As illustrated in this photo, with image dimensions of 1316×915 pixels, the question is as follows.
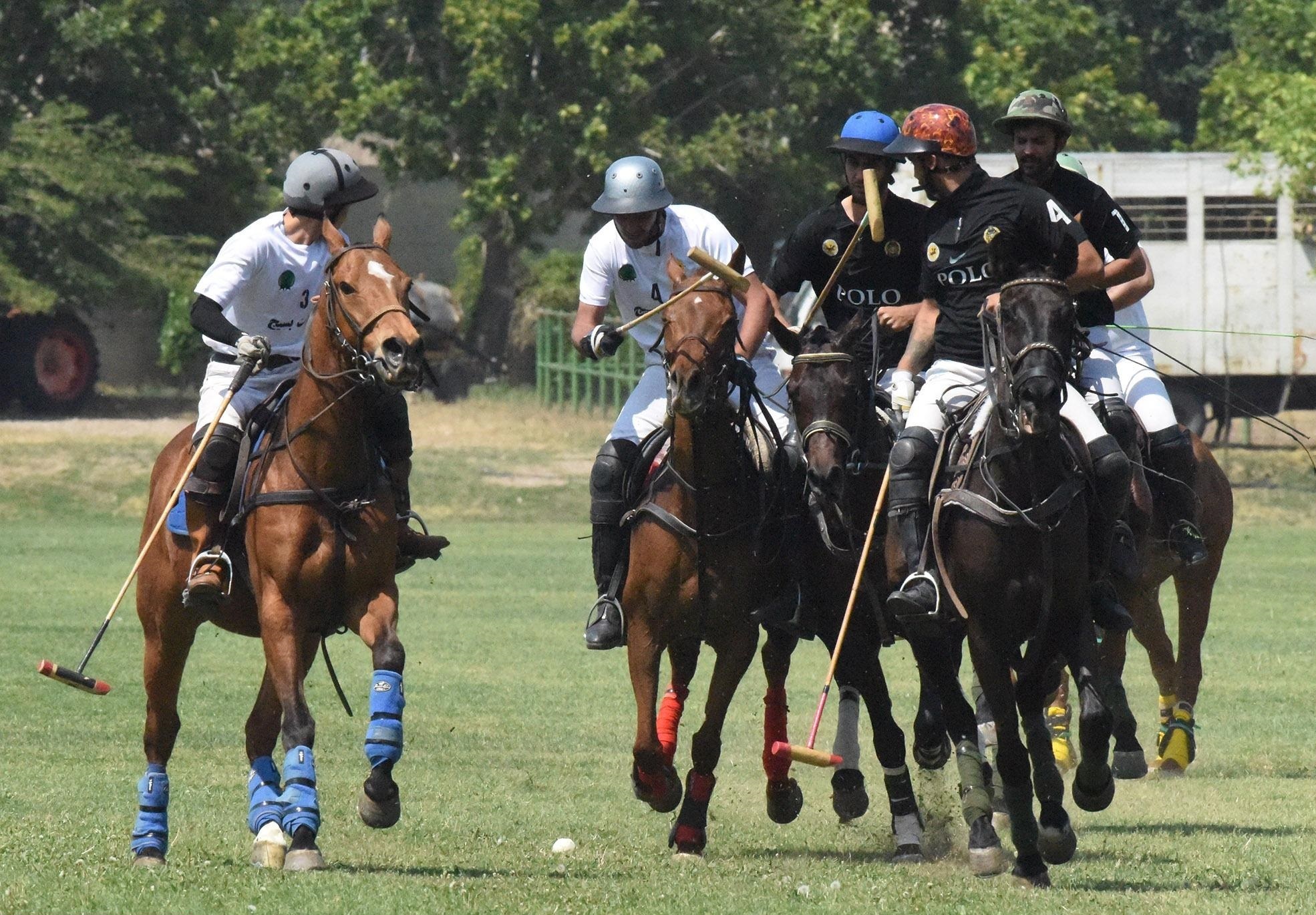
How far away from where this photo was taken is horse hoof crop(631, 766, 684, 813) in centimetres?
995

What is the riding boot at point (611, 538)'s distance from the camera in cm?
1020

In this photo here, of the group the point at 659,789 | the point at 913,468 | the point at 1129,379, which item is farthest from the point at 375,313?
the point at 1129,379

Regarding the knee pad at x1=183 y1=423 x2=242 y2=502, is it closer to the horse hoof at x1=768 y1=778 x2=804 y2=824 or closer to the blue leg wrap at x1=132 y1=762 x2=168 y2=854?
the blue leg wrap at x1=132 y1=762 x2=168 y2=854

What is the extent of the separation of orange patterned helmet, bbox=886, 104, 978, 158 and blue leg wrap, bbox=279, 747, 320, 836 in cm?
376

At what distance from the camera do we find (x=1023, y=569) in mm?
8961

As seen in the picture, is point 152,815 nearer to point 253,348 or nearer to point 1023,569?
point 253,348

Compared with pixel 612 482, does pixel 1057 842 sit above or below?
below

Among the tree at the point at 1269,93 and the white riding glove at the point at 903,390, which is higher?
the tree at the point at 1269,93

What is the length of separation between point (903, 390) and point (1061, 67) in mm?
33555

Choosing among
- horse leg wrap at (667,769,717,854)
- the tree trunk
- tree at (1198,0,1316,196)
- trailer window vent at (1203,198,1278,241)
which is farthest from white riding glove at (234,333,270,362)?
the tree trunk

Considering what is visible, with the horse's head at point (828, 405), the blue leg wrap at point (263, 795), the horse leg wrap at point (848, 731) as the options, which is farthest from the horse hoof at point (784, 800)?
the blue leg wrap at point (263, 795)

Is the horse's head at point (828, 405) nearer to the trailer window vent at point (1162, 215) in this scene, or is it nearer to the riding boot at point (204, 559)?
the riding boot at point (204, 559)

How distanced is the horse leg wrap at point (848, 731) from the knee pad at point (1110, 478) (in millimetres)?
2043

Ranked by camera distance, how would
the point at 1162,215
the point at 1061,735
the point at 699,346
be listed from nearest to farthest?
the point at 699,346, the point at 1061,735, the point at 1162,215
